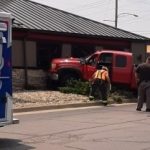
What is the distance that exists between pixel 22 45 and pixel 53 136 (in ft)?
49.7

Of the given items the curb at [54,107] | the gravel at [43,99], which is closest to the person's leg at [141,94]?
the curb at [54,107]

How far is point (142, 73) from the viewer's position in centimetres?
1895

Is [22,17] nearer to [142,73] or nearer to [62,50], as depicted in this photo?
[62,50]

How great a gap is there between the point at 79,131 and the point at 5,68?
120 inches

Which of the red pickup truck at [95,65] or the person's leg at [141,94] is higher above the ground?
the red pickup truck at [95,65]

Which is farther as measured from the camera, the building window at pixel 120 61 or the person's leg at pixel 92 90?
the building window at pixel 120 61

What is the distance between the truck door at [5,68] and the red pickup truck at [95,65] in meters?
14.1

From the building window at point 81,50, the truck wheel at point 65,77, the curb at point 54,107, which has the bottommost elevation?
the curb at point 54,107

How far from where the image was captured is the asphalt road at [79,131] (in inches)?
452

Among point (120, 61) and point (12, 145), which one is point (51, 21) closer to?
point (120, 61)

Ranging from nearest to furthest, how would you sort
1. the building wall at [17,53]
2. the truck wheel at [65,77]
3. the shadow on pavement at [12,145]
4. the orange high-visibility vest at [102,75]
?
the shadow on pavement at [12,145] < the orange high-visibility vest at [102,75] < the truck wheel at [65,77] < the building wall at [17,53]

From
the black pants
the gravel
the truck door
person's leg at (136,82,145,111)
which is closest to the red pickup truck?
the gravel

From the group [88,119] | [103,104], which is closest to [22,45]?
[103,104]

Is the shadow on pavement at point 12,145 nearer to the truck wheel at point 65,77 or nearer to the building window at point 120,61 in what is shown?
the building window at point 120,61
